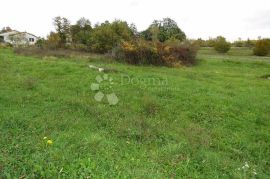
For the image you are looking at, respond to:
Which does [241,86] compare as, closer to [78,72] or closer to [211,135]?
[211,135]

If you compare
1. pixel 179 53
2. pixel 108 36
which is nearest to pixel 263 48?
pixel 179 53

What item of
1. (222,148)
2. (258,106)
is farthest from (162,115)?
(258,106)

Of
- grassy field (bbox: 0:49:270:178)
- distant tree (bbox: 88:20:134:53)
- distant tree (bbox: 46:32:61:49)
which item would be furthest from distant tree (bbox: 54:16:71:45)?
grassy field (bbox: 0:49:270:178)

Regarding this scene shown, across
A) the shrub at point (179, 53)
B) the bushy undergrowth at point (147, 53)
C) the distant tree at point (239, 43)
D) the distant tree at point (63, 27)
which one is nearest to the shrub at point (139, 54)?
the bushy undergrowth at point (147, 53)

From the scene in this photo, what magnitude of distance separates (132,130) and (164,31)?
18972 millimetres

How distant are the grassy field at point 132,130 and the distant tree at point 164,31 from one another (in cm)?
1315

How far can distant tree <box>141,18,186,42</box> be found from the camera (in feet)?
69.2

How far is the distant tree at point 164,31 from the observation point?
2108 cm

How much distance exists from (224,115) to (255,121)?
645 millimetres

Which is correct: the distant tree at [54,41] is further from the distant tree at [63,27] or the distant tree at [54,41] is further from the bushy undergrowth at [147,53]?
the bushy undergrowth at [147,53]

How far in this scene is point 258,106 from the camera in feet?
22.3

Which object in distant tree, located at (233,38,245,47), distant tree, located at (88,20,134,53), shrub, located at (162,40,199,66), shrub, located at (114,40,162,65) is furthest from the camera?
distant tree, located at (233,38,245,47)

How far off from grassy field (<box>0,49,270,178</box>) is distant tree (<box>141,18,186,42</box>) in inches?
518

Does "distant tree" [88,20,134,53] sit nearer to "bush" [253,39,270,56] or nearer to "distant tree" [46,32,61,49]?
"distant tree" [46,32,61,49]
